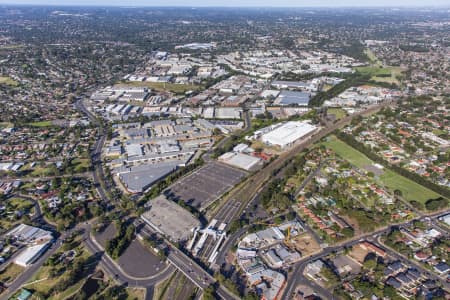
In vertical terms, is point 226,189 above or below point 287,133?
below

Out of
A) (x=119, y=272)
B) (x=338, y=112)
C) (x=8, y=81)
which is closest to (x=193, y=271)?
(x=119, y=272)

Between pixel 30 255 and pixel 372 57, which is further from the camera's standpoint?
pixel 372 57

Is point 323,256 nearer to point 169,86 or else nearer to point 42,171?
point 42,171

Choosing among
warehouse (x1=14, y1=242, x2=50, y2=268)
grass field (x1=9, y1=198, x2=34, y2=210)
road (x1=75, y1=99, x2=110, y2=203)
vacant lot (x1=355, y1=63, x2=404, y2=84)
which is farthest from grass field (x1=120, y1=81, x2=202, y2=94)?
warehouse (x1=14, y1=242, x2=50, y2=268)

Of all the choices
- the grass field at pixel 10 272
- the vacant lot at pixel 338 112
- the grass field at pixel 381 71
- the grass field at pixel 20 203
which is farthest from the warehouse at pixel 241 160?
the grass field at pixel 381 71

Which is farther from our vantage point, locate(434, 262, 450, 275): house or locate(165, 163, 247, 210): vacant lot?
locate(165, 163, 247, 210): vacant lot

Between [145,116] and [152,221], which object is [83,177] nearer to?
[152,221]

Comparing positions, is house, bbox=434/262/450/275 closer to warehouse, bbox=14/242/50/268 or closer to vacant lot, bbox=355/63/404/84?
warehouse, bbox=14/242/50/268

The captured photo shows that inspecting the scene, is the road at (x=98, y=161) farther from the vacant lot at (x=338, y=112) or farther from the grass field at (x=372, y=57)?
the grass field at (x=372, y=57)
